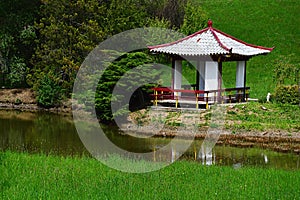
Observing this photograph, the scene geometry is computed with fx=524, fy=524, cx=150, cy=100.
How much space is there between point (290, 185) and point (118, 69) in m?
15.6

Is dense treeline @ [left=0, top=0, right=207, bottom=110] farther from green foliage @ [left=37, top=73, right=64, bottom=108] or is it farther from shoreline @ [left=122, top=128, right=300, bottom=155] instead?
shoreline @ [left=122, top=128, right=300, bottom=155]

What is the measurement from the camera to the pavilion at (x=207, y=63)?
25688 mm

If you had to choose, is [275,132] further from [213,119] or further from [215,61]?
[215,61]

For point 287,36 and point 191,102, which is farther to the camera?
point 287,36

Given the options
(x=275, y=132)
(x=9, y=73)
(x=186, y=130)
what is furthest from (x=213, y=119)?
(x=9, y=73)

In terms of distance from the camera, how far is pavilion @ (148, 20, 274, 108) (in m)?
25.7

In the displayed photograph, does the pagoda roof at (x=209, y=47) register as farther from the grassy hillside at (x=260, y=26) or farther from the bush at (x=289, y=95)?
the grassy hillside at (x=260, y=26)

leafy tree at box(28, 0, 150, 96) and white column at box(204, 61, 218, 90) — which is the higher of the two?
leafy tree at box(28, 0, 150, 96)

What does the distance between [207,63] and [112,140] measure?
22.3 ft

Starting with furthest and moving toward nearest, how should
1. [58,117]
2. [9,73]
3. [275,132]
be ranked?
[9,73]
[58,117]
[275,132]

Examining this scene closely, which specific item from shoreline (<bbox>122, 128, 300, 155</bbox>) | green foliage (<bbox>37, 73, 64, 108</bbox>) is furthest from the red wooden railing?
green foliage (<bbox>37, 73, 64, 108</bbox>)

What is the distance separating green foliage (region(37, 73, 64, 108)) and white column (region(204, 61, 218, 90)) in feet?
35.3

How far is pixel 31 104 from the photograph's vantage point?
3359cm

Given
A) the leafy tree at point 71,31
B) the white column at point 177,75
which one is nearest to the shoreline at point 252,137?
the white column at point 177,75
